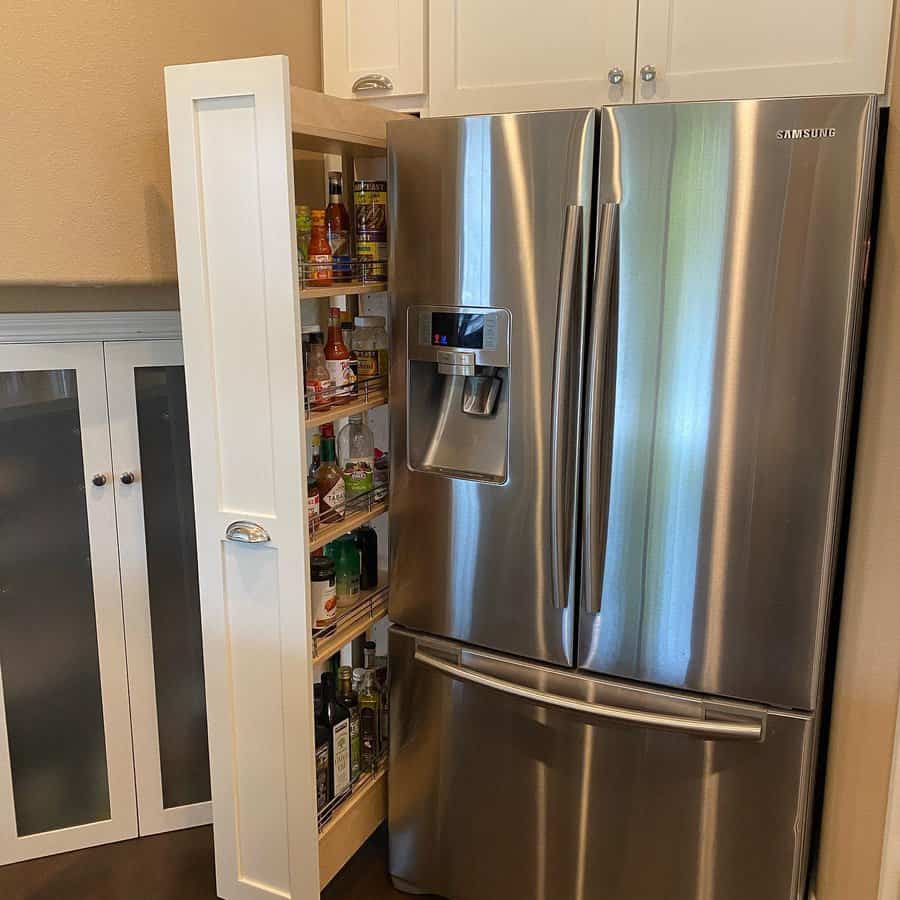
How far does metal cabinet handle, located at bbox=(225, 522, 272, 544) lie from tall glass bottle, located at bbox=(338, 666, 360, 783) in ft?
1.85

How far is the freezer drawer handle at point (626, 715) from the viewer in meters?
1.68

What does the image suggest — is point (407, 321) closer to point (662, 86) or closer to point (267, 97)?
point (267, 97)

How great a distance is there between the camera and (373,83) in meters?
2.04

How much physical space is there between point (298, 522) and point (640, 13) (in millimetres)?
1206

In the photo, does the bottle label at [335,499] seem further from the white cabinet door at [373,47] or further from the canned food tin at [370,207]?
the white cabinet door at [373,47]

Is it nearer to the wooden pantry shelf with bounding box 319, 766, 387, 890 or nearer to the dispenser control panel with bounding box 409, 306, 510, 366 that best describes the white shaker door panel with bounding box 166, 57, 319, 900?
the wooden pantry shelf with bounding box 319, 766, 387, 890

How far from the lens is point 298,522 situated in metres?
1.69

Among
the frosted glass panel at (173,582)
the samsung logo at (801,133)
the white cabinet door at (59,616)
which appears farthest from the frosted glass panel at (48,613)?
the samsung logo at (801,133)

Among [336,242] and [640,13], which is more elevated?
[640,13]

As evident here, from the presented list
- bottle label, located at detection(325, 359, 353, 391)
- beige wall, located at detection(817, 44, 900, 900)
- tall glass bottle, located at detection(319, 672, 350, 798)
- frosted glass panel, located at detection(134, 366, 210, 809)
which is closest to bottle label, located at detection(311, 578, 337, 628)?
tall glass bottle, located at detection(319, 672, 350, 798)

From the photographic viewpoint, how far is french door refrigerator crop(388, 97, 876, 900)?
154cm

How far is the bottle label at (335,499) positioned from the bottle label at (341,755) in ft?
1.62

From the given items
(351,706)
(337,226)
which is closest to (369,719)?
(351,706)

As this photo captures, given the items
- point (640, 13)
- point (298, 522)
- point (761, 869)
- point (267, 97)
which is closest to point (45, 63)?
point (267, 97)
